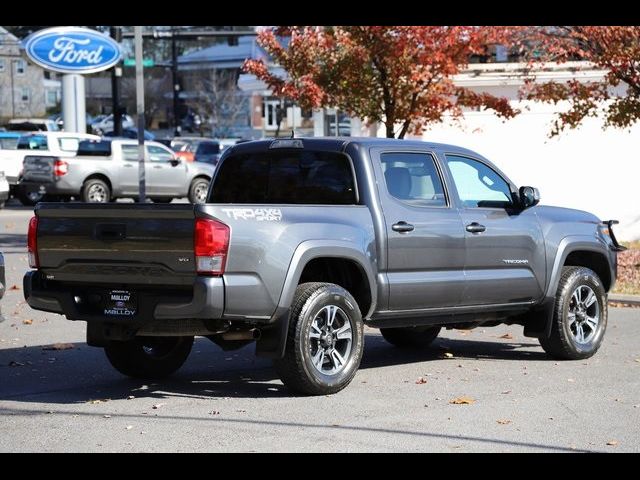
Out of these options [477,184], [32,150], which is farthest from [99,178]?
[477,184]

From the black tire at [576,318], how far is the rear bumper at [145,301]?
370 centimetres

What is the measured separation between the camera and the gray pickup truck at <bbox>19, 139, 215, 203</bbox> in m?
30.0

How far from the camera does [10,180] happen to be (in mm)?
32344

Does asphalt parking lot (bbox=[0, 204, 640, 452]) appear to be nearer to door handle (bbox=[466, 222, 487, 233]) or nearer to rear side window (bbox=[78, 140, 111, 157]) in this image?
door handle (bbox=[466, 222, 487, 233])

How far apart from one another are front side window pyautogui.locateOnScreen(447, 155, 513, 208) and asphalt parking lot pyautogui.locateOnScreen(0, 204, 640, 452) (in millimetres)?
1432

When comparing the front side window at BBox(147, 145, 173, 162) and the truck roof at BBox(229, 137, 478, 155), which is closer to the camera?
the truck roof at BBox(229, 137, 478, 155)

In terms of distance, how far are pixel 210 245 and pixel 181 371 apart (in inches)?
91.7

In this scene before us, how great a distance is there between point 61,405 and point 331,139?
3003mm

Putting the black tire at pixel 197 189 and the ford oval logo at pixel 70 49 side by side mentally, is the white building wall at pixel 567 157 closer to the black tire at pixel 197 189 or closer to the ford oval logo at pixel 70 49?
the black tire at pixel 197 189

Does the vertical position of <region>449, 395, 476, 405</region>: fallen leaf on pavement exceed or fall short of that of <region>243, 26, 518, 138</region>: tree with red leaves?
it falls short

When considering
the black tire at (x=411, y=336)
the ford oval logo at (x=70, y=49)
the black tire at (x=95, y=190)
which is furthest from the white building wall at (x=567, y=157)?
the ford oval logo at (x=70, y=49)

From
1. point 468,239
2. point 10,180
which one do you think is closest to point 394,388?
point 468,239

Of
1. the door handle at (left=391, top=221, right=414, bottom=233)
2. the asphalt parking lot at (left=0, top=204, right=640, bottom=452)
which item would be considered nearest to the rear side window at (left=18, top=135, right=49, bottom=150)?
the asphalt parking lot at (left=0, top=204, right=640, bottom=452)

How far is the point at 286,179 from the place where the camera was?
977cm
